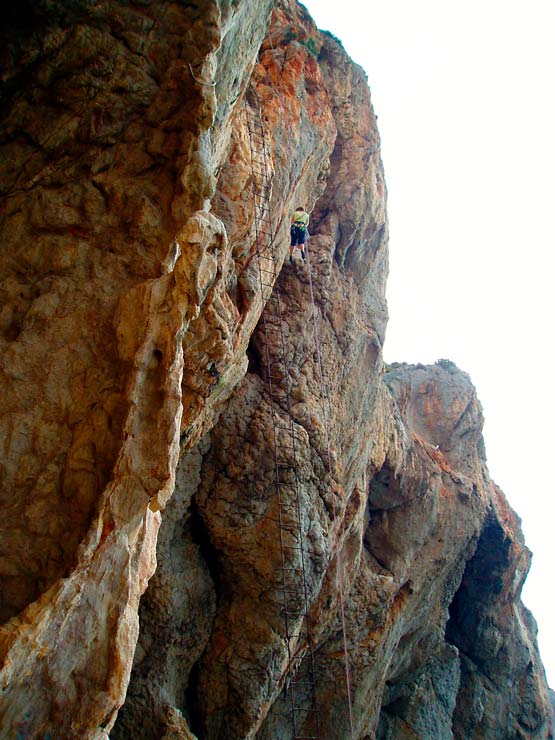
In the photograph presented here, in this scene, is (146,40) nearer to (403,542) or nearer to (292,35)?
(292,35)

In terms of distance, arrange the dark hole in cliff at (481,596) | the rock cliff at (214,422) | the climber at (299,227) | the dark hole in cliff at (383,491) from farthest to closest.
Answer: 1. the dark hole in cliff at (481,596)
2. the dark hole in cliff at (383,491)
3. the climber at (299,227)
4. the rock cliff at (214,422)

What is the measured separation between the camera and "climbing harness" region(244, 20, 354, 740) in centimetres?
984

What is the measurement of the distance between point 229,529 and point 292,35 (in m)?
8.96

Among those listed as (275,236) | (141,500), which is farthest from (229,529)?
(141,500)

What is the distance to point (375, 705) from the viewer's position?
50.6ft

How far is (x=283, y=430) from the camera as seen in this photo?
1112 cm

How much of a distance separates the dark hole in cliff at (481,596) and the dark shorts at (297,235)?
1245 cm

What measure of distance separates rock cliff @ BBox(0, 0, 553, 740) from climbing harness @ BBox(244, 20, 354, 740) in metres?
0.09

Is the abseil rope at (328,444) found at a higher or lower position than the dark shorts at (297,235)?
lower

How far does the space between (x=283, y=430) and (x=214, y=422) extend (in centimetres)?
142

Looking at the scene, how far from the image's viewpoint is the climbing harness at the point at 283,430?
984cm

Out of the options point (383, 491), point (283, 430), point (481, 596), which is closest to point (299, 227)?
point (283, 430)

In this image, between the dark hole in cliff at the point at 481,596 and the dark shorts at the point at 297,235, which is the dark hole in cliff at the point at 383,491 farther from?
the dark shorts at the point at 297,235

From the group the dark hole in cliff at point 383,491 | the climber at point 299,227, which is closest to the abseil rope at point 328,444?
the climber at point 299,227
